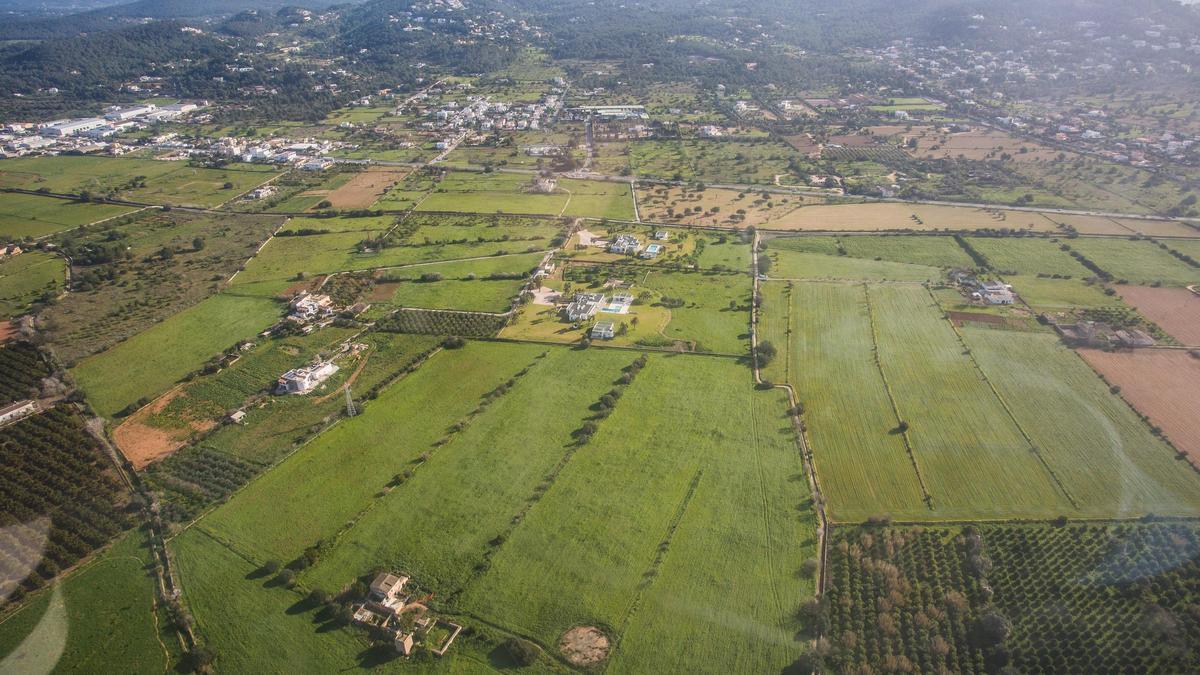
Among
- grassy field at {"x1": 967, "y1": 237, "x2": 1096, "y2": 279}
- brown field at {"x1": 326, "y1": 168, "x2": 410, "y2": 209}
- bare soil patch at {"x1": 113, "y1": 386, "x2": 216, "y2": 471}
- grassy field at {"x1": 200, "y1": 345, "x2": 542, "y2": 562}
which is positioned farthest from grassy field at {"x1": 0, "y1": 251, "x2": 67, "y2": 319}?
grassy field at {"x1": 967, "y1": 237, "x2": 1096, "y2": 279}

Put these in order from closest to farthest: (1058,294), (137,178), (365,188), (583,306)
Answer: (583,306) < (1058,294) < (365,188) < (137,178)

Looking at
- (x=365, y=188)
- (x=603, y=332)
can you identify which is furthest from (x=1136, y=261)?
(x=365, y=188)

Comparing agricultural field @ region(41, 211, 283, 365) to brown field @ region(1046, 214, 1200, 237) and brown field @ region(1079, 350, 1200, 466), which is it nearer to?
brown field @ region(1079, 350, 1200, 466)

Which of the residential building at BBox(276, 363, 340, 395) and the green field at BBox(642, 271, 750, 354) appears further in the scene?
the green field at BBox(642, 271, 750, 354)

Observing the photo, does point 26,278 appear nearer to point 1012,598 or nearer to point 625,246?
point 625,246

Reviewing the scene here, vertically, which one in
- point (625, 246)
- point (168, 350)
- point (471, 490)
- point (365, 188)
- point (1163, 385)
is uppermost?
point (1163, 385)

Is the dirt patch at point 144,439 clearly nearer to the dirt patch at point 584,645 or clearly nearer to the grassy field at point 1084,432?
the dirt patch at point 584,645
